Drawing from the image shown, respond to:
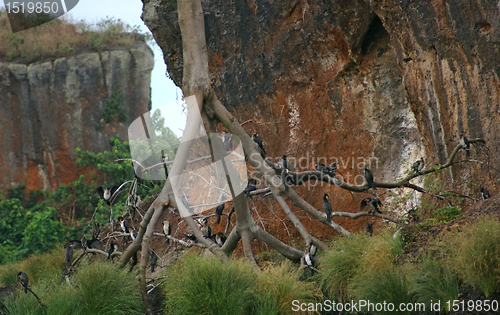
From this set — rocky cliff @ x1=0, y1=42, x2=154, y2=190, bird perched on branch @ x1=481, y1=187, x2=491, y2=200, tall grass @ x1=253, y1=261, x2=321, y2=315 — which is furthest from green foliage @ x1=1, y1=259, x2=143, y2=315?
rocky cliff @ x1=0, y1=42, x2=154, y2=190

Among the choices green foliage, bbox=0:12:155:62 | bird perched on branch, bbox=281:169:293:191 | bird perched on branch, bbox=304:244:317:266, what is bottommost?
bird perched on branch, bbox=304:244:317:266

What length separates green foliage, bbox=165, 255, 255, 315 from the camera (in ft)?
18.4

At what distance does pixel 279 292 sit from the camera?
5805mm

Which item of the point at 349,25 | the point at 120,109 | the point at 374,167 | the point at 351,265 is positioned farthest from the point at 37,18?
the point at 351,265

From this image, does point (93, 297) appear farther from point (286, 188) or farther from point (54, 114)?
point (54, 114)

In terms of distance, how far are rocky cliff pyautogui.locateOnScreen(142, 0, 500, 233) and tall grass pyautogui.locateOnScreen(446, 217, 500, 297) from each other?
178 centimetres

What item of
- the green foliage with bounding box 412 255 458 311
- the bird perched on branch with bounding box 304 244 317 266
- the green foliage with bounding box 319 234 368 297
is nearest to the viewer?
the green foliage with bounding box 412 255 458 311

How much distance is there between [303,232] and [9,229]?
1258 centimetres

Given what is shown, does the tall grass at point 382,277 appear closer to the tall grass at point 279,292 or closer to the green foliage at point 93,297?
the tall grass at point 279,292

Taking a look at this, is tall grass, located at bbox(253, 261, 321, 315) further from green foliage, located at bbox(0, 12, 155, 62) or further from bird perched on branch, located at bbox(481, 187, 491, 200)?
green foliage, located at bbox(0, 12, 155, 62)

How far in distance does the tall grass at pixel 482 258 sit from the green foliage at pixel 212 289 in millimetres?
2354

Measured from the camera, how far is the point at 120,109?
756 inches

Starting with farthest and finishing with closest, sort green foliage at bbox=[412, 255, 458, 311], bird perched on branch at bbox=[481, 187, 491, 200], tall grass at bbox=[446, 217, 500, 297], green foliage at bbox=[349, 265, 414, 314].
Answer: bird perched on branch at bbox=[481, 187, 491, 200] → green foliage at bbox=[349, 265, 414, 314] → green foliage at bbox=[412, 255, 458, 311] → tall grass at bbox=[446, 217, 500, 297]

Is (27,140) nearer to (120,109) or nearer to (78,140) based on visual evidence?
(78,140)
